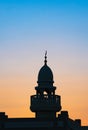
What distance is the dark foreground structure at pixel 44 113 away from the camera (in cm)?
5769

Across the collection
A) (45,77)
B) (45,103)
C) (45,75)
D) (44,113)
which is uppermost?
(45,75)

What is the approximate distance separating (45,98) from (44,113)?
165cm

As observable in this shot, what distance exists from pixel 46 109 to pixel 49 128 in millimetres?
3914

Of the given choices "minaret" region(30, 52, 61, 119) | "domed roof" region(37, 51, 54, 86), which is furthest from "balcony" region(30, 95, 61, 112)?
"domed roof" region(37, 51, 54, 86)

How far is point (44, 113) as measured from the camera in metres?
62.3

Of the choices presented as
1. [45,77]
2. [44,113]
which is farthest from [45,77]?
[44,113]

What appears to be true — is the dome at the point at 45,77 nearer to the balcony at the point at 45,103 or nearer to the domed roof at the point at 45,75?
the domed roof at the point at 45,75

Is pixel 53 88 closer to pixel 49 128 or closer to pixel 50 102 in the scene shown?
pixel 50 102

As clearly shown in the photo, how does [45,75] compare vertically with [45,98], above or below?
above

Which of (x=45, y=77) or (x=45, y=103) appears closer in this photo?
(x=45, y=103)

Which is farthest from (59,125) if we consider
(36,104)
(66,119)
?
(36,104)

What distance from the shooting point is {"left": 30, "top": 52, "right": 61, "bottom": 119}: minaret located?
61.6 meters

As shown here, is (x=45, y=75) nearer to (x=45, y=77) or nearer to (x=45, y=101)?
(x=45, y=77)

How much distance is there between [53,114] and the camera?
62250mm
